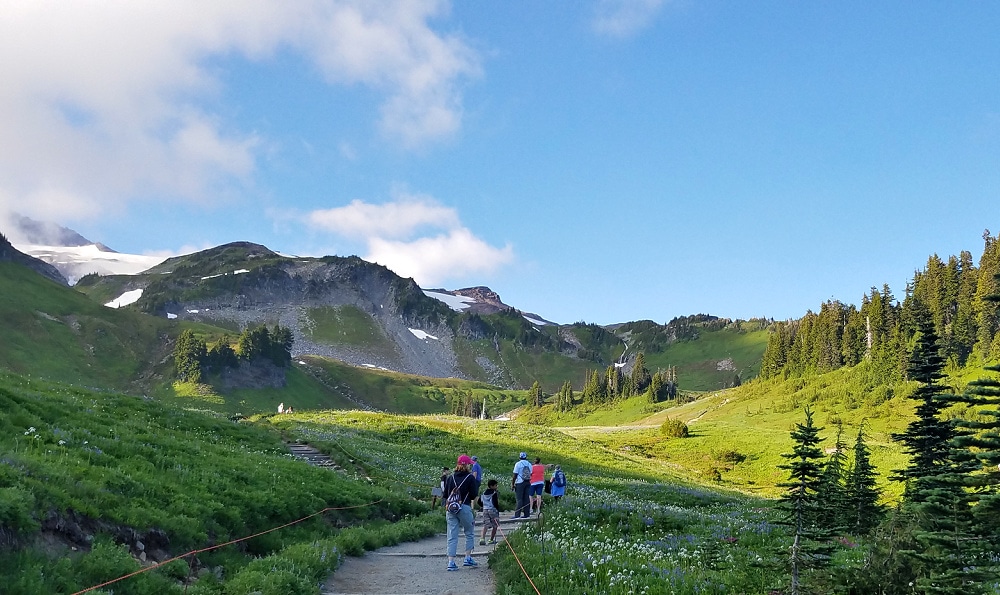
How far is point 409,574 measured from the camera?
14148 mm

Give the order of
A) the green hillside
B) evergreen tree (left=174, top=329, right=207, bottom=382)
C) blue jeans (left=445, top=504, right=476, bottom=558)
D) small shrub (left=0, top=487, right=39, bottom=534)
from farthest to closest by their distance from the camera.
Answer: evergreen tree (left=174, top=329, right=207, bottom=382) < the green hillside < blue jeans (left=445, top=504, right=476, bottom=558) < small shrub (left=0, top=487, right=39, bottom=534)

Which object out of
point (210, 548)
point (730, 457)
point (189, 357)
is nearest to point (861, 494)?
point (210, 548)

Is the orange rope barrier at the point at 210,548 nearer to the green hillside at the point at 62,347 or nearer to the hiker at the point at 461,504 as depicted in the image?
the hiker at the point at 461,504

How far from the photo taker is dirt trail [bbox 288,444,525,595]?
12.4 meters

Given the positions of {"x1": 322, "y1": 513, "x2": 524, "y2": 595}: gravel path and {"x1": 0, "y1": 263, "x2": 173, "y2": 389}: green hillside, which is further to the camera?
{"x1": 0, "y1": 263, "x2": 173, "y2": 389}: green hillside

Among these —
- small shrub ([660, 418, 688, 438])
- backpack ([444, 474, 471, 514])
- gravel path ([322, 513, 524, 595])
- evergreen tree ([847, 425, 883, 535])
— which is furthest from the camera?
small shrub ([660, 418, 688, 438])

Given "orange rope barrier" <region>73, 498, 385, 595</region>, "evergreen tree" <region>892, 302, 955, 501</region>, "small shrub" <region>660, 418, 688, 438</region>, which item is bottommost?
"small shrub" <region>660, 418, 688, 438</region>

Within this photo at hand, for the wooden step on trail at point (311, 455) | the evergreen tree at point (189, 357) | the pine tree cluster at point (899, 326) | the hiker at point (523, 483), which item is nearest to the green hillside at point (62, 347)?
the evergreen tree at point (189, 357)

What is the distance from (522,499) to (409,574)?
11.0 metres

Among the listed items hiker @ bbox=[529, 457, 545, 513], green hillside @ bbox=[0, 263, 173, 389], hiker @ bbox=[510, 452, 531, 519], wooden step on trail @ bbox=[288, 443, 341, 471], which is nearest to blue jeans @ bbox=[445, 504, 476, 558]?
hiker @ bbox=[510, 452, 531, 519]

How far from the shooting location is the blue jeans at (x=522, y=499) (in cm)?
2425

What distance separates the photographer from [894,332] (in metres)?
121

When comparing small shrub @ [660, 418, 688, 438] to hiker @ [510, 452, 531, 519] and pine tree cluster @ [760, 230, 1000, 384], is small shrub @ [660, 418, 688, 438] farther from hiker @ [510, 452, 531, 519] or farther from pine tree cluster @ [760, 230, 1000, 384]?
hiker @ [510, 452, 531, 519]

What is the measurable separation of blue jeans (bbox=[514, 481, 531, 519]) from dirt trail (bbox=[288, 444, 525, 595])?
5.87 metres
